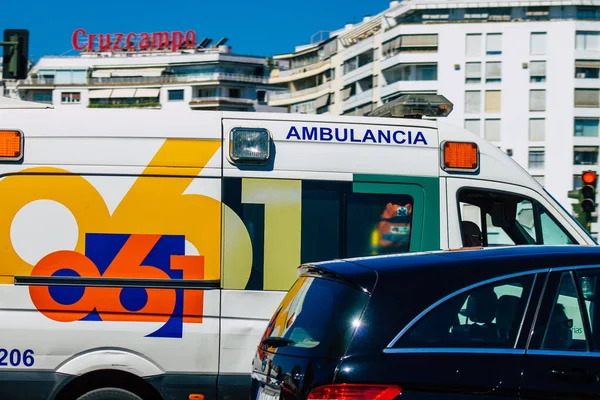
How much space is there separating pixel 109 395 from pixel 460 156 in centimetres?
276

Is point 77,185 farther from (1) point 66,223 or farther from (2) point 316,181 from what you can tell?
(2) point 316,181

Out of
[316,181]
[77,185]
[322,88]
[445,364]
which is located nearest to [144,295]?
[77,185]

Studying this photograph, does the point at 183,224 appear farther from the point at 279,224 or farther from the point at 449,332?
the point at 449,332

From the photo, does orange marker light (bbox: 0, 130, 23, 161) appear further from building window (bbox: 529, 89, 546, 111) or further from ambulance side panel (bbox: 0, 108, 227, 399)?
building window (bbox: 529, 89, 546, 111)

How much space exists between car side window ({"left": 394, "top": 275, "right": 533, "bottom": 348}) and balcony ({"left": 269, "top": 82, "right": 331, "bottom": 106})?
103 meters

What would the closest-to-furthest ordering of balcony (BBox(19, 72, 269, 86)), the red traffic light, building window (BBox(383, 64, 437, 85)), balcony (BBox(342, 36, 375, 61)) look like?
1. the red traffic light
2. building window (BBox(383, 64, 437, 85))
3. balcony (BBox(342, 36, 375, 61))
4. balcony (BBox(19, 72, 269, 86))

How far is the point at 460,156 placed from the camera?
23.6 ft

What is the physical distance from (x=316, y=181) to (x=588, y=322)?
2.82m

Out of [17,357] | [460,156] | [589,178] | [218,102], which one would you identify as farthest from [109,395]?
[218,102]

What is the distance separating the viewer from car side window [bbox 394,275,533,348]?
14.0ft

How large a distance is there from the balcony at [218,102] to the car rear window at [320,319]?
11997cm

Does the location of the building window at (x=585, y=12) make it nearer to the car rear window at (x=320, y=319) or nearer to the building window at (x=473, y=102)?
the building window at (x=473, y=102)

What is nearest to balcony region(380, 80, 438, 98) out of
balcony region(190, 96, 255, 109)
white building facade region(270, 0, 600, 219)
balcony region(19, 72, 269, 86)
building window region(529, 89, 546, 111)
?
white building facade region(270, 0, 600, 219)

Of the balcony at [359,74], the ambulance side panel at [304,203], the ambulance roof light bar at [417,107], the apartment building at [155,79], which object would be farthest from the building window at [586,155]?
the ambulance side panel at [304,203]
